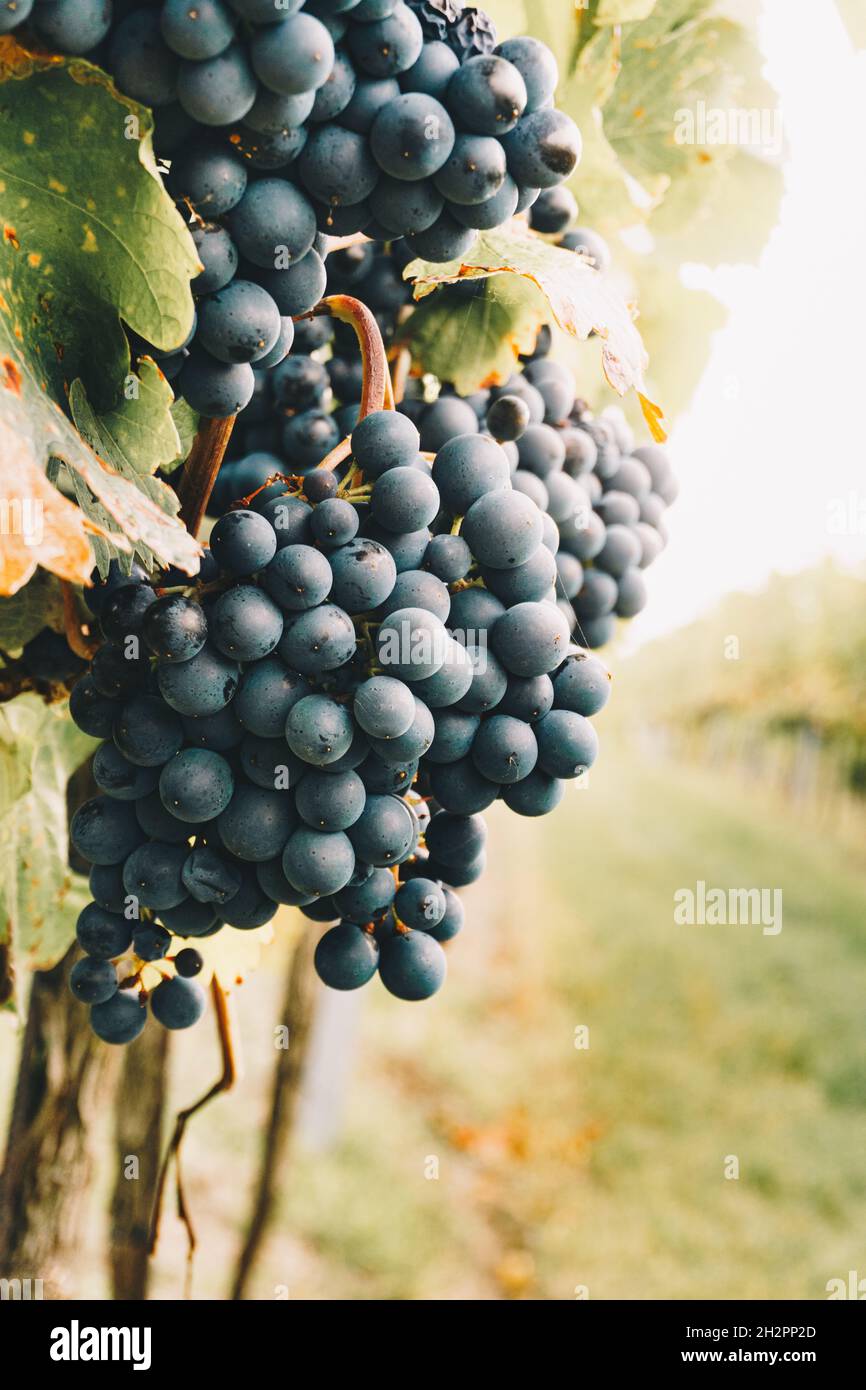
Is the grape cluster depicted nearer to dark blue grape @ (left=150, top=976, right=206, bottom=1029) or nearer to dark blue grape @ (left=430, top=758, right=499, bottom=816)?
dark blue grape @ (left=430, top=758, right=499, bottom=816)

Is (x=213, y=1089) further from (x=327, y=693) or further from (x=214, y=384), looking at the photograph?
(x=214, y=384)

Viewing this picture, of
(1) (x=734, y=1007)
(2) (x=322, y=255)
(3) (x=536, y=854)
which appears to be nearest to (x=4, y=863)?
(2) (x=322, y=255)

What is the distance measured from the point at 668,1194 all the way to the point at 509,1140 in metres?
1.15

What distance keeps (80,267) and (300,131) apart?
20 centimetres

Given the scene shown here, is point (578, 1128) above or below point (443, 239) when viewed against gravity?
below

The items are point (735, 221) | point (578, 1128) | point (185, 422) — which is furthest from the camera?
point (578, 1128)

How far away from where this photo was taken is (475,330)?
117 centimetres

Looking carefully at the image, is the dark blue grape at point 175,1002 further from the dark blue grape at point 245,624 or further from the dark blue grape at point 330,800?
the dark blue grape at point 245,624

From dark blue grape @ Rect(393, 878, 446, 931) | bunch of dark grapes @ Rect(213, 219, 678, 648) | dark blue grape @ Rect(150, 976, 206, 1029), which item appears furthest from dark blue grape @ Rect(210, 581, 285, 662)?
dark blue grape @ Rect(150, 976, 206, 1029)

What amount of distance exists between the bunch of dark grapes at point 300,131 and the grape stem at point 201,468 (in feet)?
0.21

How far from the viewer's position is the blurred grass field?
18.9ft

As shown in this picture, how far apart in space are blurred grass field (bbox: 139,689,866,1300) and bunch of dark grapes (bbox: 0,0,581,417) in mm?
2125

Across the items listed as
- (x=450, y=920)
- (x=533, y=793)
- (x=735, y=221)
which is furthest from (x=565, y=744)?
(x=735, y=221)

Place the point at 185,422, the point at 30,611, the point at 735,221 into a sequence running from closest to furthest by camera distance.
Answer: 1. the point at 185,422
2. the point at 30,611
3. the point at 735,221
